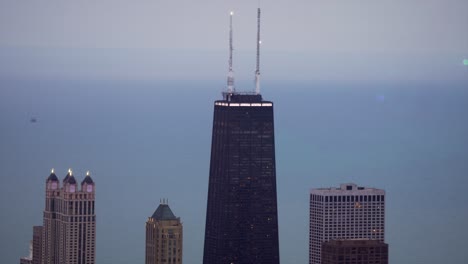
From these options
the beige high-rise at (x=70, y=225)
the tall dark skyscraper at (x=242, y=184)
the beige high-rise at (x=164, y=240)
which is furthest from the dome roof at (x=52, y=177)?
the tall dark skyscraper at (x=242, y=184)

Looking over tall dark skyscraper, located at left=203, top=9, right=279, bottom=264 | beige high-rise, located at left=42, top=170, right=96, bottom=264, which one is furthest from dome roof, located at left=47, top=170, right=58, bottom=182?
tall dark skyscraper, located at left=203, top=9, right=279, bottom=264

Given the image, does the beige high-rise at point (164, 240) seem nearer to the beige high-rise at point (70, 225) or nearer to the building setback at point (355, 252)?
the beige high-rise at point (70, 225)

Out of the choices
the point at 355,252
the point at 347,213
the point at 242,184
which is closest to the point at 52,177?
the point at 242,184

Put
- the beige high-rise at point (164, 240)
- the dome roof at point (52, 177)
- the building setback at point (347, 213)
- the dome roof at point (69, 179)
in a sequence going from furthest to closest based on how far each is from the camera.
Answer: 1. the building setback at point (347, 213)
2. the dome roof at point (52, 177)
3. the dome roof at point (69, 179)
4. the beige high-rise at point (164, 240)

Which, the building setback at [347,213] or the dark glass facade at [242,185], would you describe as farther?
the building setback at [347,213]

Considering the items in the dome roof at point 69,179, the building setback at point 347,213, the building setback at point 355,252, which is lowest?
the building setback at point 355,252

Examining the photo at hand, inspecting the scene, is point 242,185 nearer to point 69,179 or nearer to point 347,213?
point 347,213

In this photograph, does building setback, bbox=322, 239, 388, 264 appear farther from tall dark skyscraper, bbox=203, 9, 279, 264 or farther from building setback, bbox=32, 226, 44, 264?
building setback, bbox=32, 226, 44, 264
